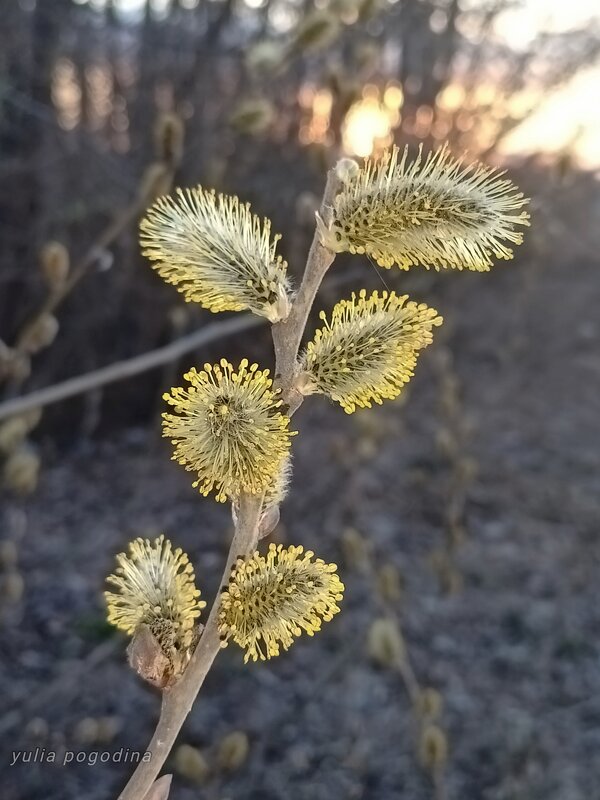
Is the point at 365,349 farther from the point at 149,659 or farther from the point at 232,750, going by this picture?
the point at 232,750

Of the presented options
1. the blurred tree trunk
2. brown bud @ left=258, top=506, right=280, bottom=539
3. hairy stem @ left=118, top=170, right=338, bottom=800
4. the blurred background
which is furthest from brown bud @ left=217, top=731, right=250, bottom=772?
the blurred tree trunk

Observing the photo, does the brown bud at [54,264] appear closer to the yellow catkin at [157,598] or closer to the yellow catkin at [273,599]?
Result: the yellow catkin at [157,598]

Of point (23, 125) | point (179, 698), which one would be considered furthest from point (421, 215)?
point (23, 125)

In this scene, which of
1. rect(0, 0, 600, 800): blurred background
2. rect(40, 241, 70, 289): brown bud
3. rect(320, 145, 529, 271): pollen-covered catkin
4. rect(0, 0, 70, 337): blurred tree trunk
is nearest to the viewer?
rect(320, 145, 529, 271): pollen-covered catkin

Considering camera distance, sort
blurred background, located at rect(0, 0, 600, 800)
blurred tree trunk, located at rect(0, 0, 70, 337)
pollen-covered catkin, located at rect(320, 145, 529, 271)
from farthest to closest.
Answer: blurred tree trunk, located at rect(0, 0, 70, 337)
blurred background, located at rect(0, 0, 600, 800)
pollen-covered catkin, located at rect(320, 145, 529, 271)

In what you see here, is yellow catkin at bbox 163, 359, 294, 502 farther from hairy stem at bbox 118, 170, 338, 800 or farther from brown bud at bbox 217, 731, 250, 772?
brown bud at bbox 217, 731, 250, 772
